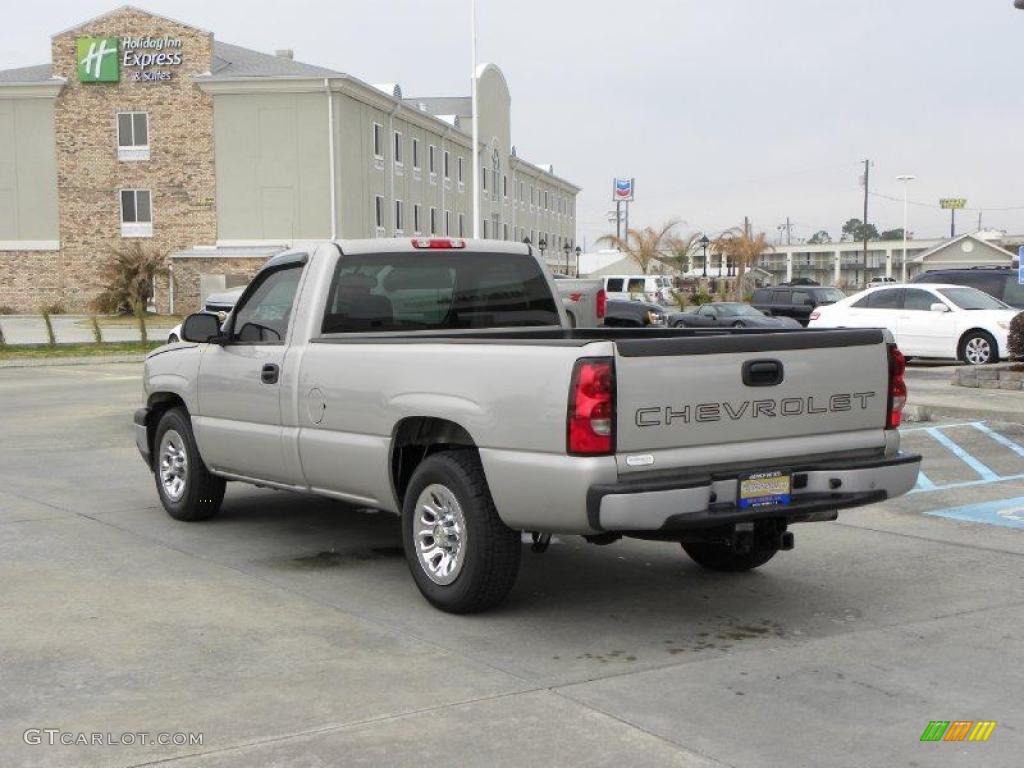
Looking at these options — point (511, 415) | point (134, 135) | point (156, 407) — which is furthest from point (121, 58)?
point (511, 415)

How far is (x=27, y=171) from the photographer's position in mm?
54438

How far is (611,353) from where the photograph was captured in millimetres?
5582

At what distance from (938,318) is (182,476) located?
55.8 ft

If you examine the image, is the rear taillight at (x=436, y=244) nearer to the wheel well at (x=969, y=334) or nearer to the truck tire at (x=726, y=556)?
the truck tire at (x=726, y=556)

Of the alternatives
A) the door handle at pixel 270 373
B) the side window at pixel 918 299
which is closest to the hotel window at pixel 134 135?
the side window at pixel 918 299

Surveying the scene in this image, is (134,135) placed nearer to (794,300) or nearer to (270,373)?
(794,300)

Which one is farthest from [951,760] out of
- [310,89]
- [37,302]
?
[37,302]

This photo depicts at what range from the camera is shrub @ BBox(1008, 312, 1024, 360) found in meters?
16.9

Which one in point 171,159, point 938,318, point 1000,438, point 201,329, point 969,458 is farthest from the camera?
point 171,159

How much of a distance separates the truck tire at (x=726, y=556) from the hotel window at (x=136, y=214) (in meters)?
50.4

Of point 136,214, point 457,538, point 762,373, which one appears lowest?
point 457,538

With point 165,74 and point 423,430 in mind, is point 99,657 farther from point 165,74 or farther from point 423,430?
point 165,74

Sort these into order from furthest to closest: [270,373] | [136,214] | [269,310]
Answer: [136,214] → [269,310] → [270,373]

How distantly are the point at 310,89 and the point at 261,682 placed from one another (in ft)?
161
